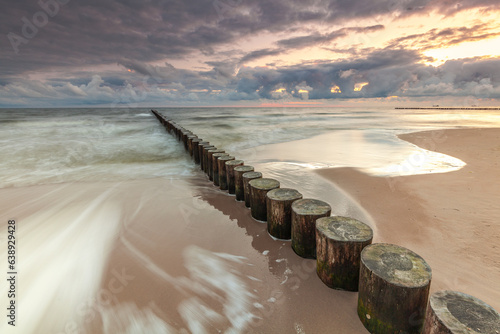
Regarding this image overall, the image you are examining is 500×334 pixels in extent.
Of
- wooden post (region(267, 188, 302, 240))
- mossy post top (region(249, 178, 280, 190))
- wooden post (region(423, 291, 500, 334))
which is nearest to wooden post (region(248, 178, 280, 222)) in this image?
mossy post top (region(249, 178, 280, 190))

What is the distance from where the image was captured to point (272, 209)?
3197 millimetres

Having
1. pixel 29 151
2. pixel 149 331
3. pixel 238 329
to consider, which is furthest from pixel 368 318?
pixel 29 151

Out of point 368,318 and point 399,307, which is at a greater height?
point 399,307

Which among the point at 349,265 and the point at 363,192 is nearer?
the point at 349,265

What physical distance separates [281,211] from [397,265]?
1518 mm

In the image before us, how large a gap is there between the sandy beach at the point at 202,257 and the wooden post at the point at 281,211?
0.56 ft

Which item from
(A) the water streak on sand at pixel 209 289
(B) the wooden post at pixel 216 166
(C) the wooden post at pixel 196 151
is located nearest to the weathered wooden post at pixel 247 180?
(A) the water streak on sand at pixel 209 289

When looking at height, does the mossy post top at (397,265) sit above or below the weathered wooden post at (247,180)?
above

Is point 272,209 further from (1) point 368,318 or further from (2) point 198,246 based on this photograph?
(1) point 368,318

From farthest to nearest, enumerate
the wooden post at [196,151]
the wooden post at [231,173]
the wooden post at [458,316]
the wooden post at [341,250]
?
the wooden post at [196,151] → the wooden post at [231,173] → the wooden post at [341,250] → the wooden post at [458,316]

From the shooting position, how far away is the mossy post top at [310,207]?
2666 millimetres

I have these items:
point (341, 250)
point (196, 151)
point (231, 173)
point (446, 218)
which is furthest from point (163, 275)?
point (196, 151)

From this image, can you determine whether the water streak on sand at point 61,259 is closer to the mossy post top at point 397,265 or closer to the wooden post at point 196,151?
the mossy post top at point 397,265

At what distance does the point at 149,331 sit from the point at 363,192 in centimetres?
452
